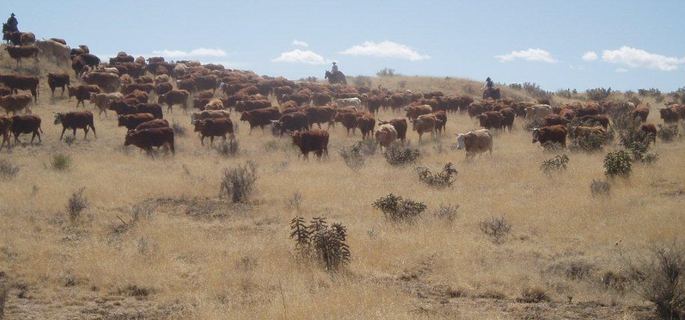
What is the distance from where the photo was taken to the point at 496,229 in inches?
461

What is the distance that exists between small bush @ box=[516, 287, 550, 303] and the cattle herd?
14816 millimetres

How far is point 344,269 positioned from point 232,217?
16.5 feet

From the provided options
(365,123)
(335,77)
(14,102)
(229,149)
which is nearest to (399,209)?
(229,149)

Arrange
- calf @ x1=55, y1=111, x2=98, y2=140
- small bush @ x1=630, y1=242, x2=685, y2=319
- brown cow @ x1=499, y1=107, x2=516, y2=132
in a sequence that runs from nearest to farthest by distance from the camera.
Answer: small bush @ x1=630, y1=242, x2=685, y2=319
calf @ x1=55, y1=111, x2=98, y2=140
brown cow @ x1=499, y1=107, x2=516, y2=132

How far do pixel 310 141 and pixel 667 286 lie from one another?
16.6m

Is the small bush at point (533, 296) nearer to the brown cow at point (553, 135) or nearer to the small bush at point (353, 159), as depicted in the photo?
the small bush at point (353, 159)

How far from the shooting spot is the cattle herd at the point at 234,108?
23938mm

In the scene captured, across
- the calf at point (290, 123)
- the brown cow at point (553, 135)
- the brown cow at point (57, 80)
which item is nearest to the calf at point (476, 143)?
the brown cow at point (553, 135)

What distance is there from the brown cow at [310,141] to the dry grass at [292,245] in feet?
12.2

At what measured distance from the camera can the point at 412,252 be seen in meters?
10.6

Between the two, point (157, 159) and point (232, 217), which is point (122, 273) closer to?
point (232, 217)

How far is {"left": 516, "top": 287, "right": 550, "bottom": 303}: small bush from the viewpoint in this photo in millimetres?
8642

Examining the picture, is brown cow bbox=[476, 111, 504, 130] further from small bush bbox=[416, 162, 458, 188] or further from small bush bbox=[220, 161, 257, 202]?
small bush bbox=[220, 161, 257, 202]

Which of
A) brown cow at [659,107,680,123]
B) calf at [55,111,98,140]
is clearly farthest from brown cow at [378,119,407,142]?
brown cow at [659,107,680,123]
